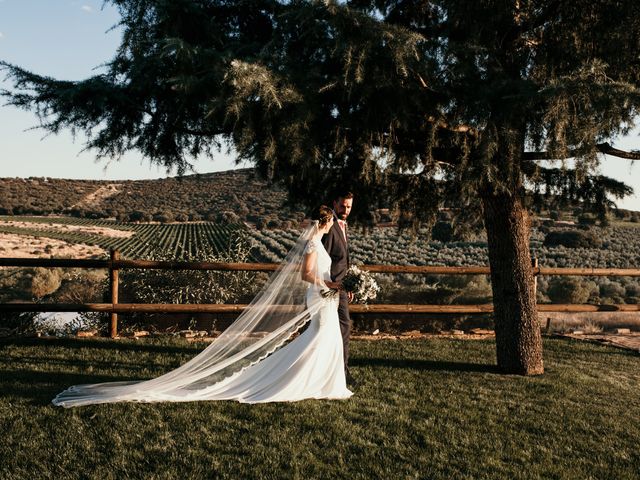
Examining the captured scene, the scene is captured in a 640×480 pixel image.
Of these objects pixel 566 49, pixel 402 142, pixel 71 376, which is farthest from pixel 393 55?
pixel 71 376

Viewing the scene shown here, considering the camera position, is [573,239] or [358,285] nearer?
[358,285]

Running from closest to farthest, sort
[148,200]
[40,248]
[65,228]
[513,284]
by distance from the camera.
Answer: [513,284] < [40,248] < [65,228] < [148,200]

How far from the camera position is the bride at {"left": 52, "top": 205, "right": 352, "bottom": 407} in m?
5.87

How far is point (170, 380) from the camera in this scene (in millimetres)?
5988

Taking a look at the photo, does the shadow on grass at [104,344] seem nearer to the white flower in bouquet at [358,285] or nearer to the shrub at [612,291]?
the white flower in bouquet at [358,285]

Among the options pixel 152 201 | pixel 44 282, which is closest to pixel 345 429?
pixel 44 282

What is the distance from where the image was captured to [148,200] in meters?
72.1

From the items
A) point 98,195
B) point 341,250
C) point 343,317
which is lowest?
point 343,317

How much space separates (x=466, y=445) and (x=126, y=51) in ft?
18.5

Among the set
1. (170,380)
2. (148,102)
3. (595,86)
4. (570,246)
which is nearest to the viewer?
(595,86)

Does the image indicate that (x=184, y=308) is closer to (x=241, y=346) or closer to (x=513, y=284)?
(x=241, y=346)

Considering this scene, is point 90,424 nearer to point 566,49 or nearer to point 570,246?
point 566,49

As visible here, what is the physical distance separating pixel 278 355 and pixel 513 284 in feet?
11.2

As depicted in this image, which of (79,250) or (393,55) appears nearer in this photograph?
(393,55)
